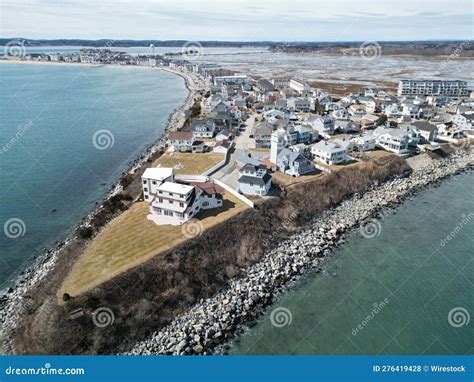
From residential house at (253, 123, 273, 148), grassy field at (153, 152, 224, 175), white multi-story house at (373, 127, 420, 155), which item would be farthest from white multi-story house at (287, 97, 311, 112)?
grassy field at (153, 152, 224, 175)

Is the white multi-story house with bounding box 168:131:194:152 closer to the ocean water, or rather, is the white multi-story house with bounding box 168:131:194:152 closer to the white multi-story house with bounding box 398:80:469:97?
the ocean water

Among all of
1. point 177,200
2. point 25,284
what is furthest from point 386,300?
point 25,284

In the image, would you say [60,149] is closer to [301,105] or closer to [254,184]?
[254,184]

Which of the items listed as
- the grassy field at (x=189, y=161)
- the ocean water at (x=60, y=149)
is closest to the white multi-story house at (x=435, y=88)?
the ocean water at (x=60, y=149)

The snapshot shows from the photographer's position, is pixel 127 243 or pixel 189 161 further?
pixel 189 161

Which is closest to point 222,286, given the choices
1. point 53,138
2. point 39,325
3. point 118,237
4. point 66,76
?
point 118,237

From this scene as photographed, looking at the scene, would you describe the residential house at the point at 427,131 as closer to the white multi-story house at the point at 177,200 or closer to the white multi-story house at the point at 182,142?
the white multi-story house at the point at 182,142

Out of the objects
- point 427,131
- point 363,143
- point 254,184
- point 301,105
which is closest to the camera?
point 254,184

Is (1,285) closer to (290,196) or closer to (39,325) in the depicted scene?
(39,325)
